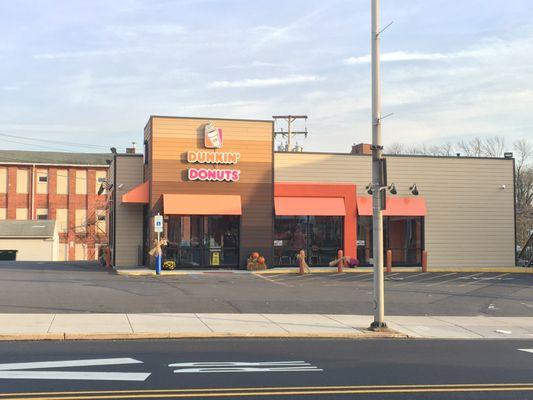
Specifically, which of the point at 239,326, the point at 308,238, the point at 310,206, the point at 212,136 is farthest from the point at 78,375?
the point at 308,238

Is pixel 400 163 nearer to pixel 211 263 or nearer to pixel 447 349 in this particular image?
pixel 211 263

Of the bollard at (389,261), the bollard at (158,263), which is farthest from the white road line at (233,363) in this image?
the bollard at (389,261)

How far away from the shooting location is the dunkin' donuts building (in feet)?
92.0

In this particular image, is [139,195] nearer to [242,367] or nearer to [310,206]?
[310,206]

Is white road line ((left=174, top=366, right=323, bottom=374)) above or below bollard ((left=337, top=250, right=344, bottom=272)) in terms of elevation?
below

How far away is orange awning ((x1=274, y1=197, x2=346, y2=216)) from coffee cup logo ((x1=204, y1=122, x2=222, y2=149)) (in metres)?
3.89

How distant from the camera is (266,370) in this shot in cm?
877

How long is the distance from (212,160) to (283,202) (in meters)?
3.96

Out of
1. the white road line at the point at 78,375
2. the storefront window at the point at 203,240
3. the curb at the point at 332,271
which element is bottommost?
the curb at the point at 332,271

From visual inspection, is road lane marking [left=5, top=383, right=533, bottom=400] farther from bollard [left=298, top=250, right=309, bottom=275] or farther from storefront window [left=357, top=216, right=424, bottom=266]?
storefront window [left=357, top=216, right=424, bottom=266]

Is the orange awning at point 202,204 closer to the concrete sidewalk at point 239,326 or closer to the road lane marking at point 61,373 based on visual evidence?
the concrete sidewalk at point 239,326

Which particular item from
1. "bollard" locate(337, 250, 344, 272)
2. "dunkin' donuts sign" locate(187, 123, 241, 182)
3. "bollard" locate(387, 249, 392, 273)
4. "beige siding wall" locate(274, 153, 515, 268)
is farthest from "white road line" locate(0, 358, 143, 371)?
"beige siding wall" locate(274, 153, 515, 268)

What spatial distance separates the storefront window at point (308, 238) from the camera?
29.3 meters

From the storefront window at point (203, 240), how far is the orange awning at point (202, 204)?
0.77 meters
